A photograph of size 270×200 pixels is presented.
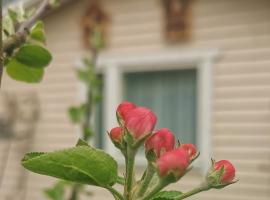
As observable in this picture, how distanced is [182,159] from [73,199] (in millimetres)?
2114

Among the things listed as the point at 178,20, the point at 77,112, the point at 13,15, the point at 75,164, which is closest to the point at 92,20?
the point at 178,20

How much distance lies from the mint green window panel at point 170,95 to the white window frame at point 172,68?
13 centimetres

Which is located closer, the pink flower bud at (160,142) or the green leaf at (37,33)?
the pink flower bud at (160,142)

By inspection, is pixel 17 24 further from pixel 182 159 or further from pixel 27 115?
pixel 27 115

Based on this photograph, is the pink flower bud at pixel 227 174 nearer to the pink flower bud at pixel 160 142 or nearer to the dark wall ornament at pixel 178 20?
the pink flower bud at pixel 160 142

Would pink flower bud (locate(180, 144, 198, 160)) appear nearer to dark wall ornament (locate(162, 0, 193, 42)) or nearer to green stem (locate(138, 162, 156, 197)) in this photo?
green stem (locate(138, 162, 156, 197))

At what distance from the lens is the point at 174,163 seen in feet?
2.47

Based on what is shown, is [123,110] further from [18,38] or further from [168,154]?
[18,38]

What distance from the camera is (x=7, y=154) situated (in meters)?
8.78

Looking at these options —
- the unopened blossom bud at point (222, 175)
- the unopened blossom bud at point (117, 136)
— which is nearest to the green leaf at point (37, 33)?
the unopened blossom bud at point (117, 136)

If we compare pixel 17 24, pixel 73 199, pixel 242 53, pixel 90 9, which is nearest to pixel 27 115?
pixel 90 9

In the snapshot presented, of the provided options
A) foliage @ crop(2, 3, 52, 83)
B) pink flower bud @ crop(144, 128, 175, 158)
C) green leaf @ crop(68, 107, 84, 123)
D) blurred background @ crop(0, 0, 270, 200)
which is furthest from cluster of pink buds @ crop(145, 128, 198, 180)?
blurred background @ crop(0, 0, 270, 200)

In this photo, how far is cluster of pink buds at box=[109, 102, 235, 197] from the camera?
30.6 inches

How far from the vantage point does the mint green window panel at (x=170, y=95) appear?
7.50 metres
